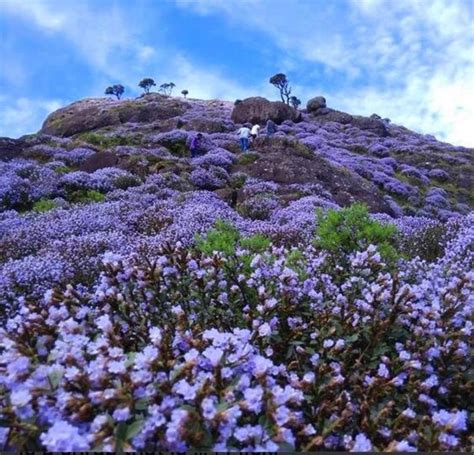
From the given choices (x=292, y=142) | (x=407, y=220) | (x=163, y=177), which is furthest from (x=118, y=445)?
(x=292, y=142)

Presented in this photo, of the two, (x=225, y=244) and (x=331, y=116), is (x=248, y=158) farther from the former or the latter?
(x=331, y=116)

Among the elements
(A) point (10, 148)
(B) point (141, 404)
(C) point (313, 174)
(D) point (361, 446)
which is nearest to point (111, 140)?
(A) point (10, 148)

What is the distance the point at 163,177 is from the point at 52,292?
48.1ft

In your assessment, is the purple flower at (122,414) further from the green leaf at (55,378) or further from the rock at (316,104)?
the rock at (316,104)

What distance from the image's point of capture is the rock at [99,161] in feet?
67.5

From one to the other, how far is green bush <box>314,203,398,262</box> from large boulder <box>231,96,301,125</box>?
116ft

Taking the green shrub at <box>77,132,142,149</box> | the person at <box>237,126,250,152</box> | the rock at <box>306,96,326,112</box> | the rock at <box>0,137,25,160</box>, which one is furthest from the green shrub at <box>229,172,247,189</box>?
the rock at <box>306,96,326,112</box>

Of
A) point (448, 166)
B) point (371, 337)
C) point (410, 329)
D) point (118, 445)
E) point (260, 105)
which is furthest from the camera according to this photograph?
point (260, 105)

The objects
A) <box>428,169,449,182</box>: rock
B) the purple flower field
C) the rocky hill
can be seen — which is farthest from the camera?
<box>428,169,449,182</box>: rock

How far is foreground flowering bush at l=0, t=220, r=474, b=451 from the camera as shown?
2375 mm

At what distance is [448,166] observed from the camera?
38.7 metres

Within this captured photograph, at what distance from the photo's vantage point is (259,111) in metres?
42.7

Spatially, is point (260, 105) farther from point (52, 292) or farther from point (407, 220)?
point (52, 292)

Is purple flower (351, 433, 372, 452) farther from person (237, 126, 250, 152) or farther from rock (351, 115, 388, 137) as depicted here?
rock (351, 115, 388, 137)
